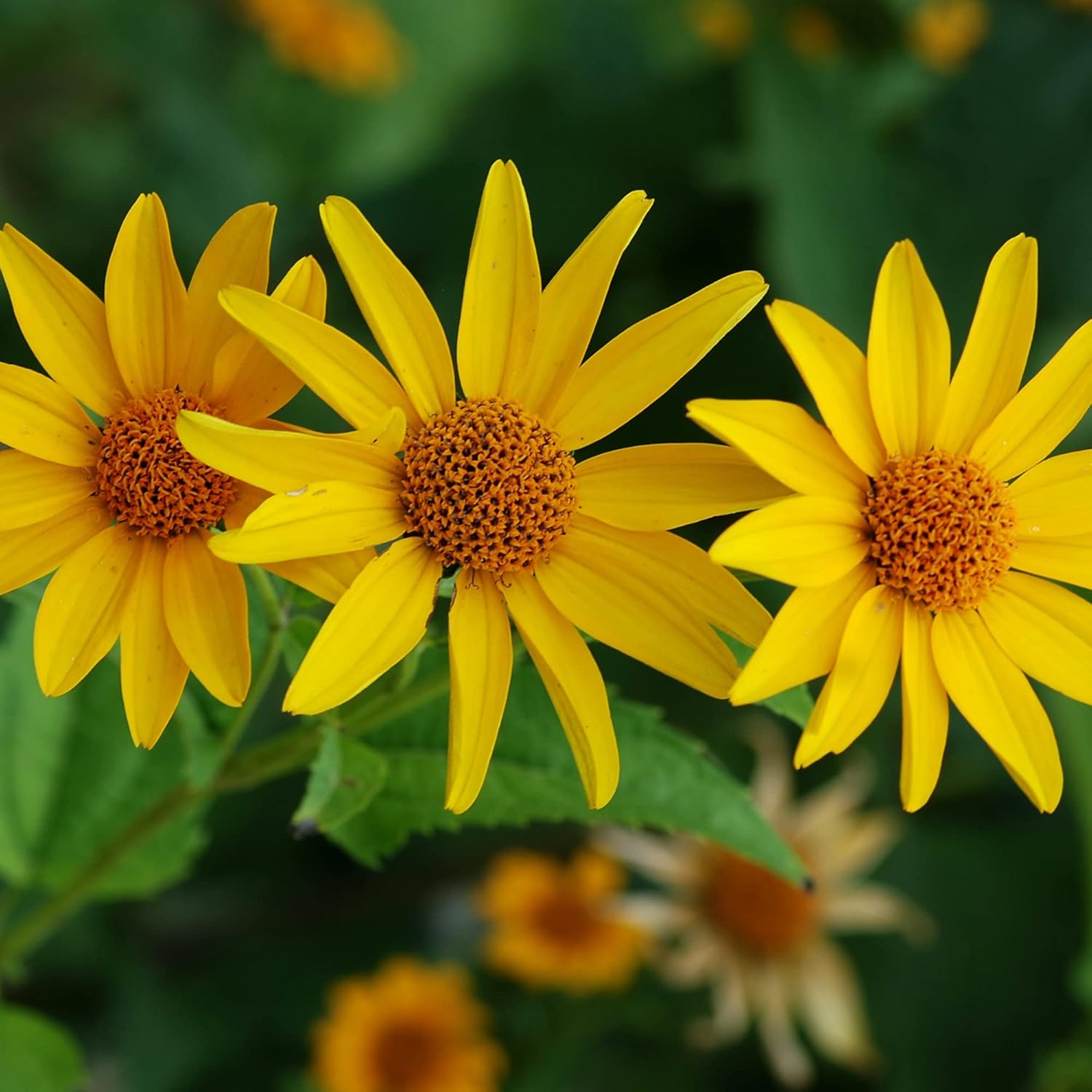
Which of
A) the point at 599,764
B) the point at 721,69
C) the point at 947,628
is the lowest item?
the point at 599,764

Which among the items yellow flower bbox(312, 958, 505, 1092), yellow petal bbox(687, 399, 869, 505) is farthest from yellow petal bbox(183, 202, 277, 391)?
yellow flower bbox(312, 958, 505, 1092)

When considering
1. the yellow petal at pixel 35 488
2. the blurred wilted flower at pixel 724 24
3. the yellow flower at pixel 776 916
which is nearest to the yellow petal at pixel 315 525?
the yellow petal at pixel 35 488

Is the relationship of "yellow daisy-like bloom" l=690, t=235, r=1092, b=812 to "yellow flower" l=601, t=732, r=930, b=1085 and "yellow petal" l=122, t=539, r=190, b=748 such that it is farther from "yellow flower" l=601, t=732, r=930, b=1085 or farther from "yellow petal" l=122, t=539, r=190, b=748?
"yellow flower" l=601, t=732, r=930, b=1085

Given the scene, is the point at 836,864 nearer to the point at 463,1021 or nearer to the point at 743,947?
the point at 743,947

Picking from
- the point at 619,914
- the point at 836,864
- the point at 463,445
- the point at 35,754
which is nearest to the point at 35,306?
the point at 463,445

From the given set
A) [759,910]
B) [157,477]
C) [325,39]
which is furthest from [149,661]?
[325,39]

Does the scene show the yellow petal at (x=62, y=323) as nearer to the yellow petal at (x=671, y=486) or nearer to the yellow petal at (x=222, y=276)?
the yellow petal at (x=222, y=276)
